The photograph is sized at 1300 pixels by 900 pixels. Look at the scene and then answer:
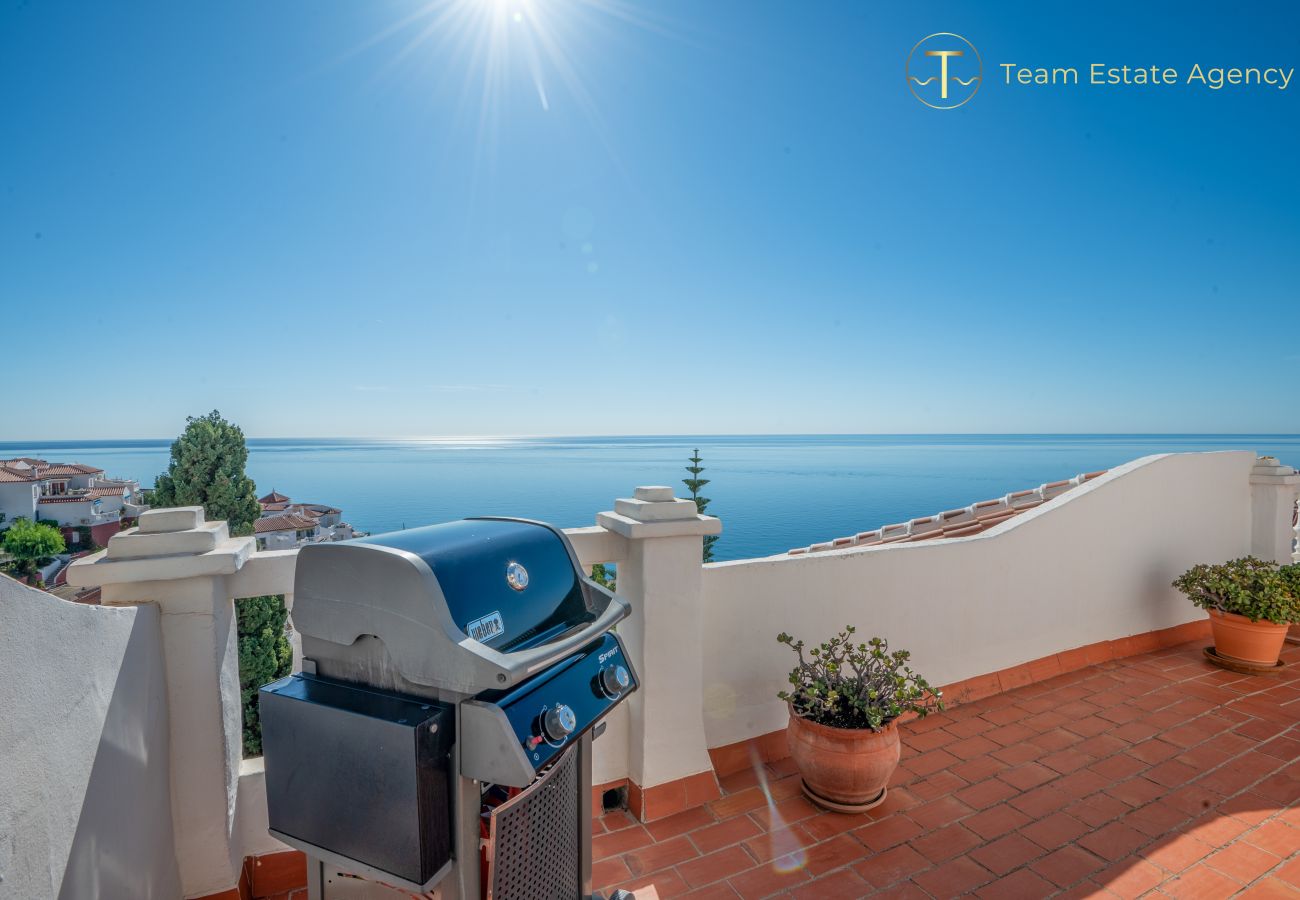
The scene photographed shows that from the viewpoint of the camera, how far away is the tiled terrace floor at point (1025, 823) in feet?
6.42

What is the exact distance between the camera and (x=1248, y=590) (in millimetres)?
3662

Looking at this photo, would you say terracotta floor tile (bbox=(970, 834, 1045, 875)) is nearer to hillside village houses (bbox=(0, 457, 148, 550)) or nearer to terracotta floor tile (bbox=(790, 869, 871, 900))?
terracotta floor tile (bbox=(790, 869, 871, 900))

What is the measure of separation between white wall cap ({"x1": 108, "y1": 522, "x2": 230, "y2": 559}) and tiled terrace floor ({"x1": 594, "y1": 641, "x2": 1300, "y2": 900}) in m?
1.69

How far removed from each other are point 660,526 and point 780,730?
1.33m

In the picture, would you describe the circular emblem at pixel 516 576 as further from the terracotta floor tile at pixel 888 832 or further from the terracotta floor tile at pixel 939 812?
the terracotta floor tile at pixel 939 812

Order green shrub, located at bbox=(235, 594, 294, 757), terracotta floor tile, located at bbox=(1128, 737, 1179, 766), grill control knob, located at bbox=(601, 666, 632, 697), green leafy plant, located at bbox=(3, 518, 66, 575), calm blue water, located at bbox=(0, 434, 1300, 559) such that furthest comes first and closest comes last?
calm blue water, located at bbox=(0, 434, 1300, 559), green leafy plant, located at bbox=(3, 518, 66, 575), green shrub, located at bbox=(235, 594, 294, 757), terracotta floor tile, located at bbox=(1128, 737, 1179, 766), grill control knob, located at bbox=(601, 666, 632, 697)

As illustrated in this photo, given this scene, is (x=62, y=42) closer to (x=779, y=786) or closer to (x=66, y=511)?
(x=66, y=511)

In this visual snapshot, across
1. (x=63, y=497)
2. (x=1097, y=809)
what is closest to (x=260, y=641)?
(x=63, y=497)

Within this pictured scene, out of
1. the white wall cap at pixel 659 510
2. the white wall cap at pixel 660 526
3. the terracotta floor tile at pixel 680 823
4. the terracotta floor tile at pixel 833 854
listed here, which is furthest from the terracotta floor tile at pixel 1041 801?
the white wall cap at pixel 659 510

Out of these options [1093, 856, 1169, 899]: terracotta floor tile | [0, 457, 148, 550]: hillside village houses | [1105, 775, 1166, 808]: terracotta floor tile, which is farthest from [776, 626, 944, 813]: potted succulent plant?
[0, 457, 148, 550]: hillside village houses

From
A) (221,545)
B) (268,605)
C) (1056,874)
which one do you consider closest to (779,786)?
(1056,874)

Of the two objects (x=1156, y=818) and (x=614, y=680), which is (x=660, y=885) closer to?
(x=614, y=680)

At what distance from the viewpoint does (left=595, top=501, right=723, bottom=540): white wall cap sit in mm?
2184

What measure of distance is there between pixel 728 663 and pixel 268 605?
15.6 ft
